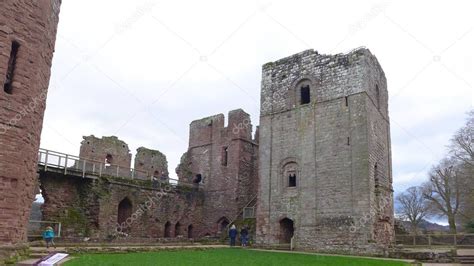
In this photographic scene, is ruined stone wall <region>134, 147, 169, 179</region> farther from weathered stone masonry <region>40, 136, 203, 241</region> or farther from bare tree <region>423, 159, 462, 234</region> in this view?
bare tree <region>423, 159, 462, 234</region>

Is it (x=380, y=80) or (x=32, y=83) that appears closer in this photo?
(x=32, y=83)

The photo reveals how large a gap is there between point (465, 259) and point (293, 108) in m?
12.2

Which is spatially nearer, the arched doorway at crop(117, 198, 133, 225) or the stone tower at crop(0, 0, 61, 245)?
the stone tower at crop(0, 0, 61, 245)

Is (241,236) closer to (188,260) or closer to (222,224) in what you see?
(222,224)

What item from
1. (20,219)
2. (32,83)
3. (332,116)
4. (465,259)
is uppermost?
(332,116)

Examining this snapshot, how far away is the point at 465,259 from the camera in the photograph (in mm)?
16672

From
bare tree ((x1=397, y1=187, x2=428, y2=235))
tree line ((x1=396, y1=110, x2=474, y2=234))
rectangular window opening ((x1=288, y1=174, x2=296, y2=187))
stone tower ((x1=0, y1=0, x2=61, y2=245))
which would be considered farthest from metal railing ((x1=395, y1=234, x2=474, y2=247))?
bare tree ((x1=397, y1=187, x2=428, y2=235))

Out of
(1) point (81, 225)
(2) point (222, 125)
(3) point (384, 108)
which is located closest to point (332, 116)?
(3) point (384, 108)

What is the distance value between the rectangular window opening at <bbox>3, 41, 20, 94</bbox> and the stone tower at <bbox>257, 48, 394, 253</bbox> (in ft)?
54.9

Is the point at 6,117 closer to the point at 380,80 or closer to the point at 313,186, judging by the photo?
the point at 313,186

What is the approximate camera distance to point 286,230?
24.2 meters

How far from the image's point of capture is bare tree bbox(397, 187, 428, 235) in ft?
165

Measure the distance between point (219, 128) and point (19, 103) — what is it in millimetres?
24721

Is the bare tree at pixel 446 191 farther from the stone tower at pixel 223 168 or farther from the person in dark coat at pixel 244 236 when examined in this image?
the person in dark coat at pixel 244 236
